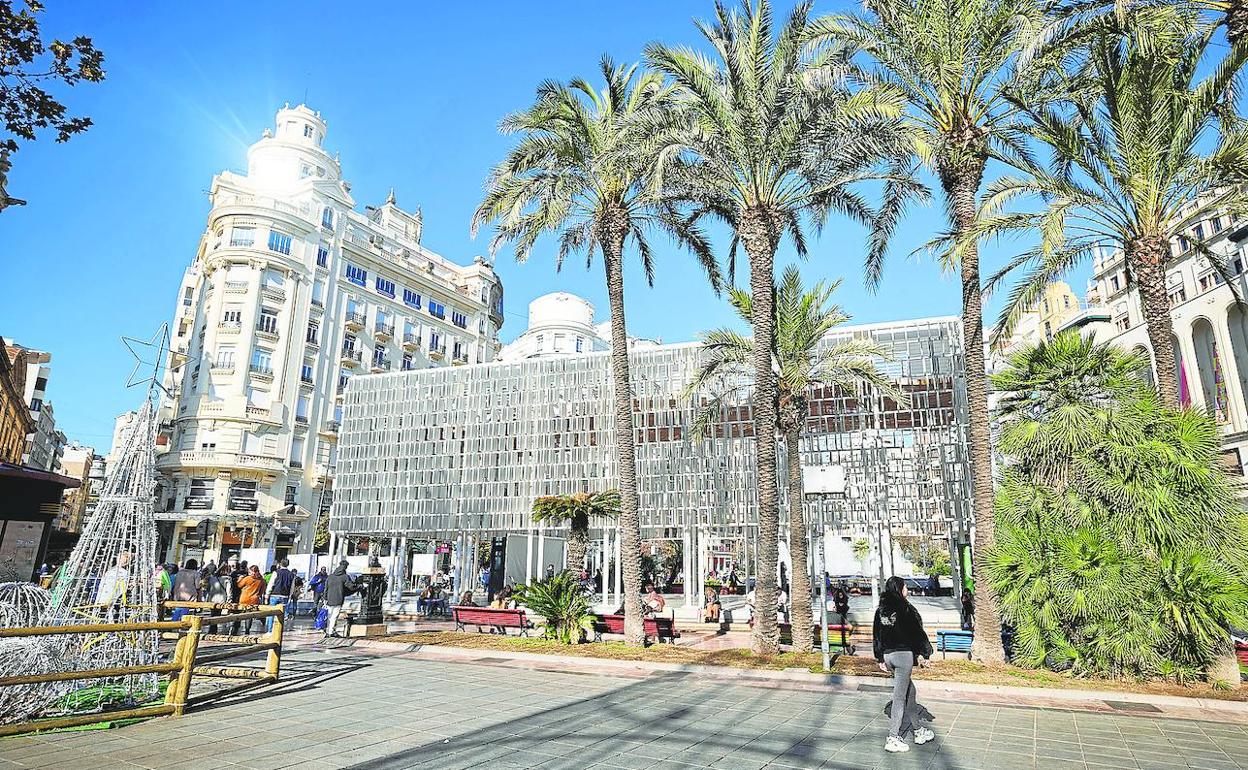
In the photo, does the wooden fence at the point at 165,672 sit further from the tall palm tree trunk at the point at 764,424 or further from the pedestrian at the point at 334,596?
the tall palm tree trunk at the point at 764,424

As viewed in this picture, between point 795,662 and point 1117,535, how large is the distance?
5.57m

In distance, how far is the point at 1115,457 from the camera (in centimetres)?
1147

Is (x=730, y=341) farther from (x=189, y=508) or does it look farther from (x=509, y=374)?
(x=189, y=508)

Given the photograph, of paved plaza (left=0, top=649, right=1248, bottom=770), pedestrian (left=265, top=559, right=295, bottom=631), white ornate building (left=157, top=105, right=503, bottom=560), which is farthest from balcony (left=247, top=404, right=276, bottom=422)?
paved plaza (left=0, top=649, right=1248, bottom=770)

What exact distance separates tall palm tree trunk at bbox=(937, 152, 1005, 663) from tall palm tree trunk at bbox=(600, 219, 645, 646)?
258 inches

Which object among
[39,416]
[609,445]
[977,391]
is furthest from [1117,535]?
[39,416]

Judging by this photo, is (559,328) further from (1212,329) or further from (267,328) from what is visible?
(1212,329)

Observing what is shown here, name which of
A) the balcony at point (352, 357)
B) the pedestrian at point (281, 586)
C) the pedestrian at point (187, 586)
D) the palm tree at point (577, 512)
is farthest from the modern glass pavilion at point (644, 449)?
the pedestrian at point (187, 586)

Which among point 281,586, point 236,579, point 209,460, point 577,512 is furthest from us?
point 209,460

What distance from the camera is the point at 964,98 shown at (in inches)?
519

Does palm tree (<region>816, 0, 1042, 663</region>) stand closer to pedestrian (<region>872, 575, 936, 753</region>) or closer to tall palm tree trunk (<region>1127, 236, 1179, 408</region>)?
tall palm tree trunk (<region>1127, 236, 1179, 408</region>)

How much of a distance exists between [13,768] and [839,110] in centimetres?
1509

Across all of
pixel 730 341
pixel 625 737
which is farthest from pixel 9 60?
pixel 730 341

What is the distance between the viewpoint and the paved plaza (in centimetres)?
605
